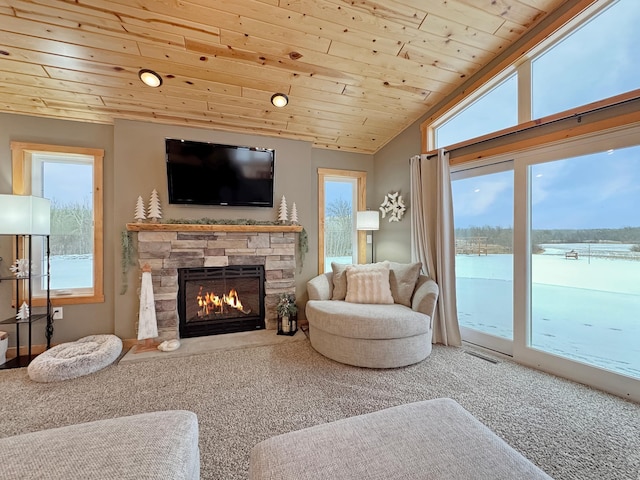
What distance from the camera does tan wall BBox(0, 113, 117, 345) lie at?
2.66m

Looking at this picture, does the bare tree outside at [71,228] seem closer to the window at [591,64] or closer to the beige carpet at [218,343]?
the beige carpet at [218,343]

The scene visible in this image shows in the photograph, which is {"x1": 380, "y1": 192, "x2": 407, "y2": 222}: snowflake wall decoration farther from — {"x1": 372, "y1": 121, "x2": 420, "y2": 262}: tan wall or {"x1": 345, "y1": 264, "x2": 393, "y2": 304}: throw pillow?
{"x1": 345, "y1": 264, "x2": 393, "y2": 304}: throw pillow

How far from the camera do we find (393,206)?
3.70 meters

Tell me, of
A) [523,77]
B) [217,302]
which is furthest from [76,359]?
[523,77]

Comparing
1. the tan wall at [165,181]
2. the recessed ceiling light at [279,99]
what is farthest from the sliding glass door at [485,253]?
the recessed ceiling light at [279,99]

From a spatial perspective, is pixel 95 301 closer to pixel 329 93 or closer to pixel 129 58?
pixel 129 58

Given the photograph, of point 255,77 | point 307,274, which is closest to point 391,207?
point 307,274

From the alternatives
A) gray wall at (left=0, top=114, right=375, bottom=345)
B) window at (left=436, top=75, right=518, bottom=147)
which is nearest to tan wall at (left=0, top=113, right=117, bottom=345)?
gray wall at (left=0, top=114, right=375, bottom=345)

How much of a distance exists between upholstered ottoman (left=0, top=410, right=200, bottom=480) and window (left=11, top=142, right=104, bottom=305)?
248cm

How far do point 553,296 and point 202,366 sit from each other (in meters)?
3.24

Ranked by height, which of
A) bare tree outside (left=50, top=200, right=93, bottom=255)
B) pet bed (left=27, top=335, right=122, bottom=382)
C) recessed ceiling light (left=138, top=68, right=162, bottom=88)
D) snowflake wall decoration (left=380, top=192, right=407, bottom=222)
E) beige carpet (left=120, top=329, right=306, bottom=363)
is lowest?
beige carpet (left=120, top=329, right=306, bottom=363)

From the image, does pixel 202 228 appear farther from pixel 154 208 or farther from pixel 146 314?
pixel 146 314

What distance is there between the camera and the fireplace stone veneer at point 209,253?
2.90 metres

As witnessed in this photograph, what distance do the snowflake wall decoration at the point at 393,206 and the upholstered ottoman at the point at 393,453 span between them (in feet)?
9.20
